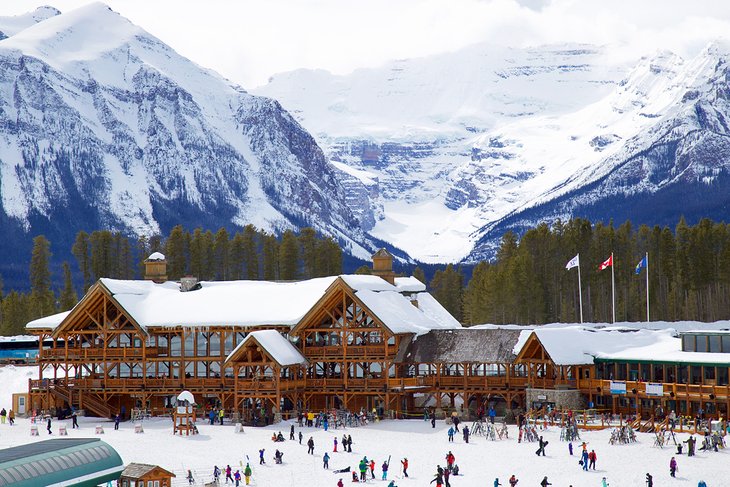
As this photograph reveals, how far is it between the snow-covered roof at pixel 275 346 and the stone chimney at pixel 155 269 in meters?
18.4

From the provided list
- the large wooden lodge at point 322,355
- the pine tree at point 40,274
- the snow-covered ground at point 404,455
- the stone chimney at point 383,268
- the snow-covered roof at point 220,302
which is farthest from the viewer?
the pine tree at point 40,274

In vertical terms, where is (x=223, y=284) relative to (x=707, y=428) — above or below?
above

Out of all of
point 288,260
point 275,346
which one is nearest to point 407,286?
point 275,346

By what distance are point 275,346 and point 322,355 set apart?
15.8 feet

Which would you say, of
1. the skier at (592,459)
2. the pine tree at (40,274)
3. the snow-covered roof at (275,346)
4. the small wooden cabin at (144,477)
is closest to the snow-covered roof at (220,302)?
the snow-covered roof at (275,346)

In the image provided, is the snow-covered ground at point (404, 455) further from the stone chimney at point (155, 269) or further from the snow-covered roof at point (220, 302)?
the stone chimney at point (155, 269)

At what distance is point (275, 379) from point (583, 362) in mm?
21011

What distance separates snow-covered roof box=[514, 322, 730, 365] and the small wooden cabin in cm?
3248

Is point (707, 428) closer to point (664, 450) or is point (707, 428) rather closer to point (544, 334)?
point (664, 450)

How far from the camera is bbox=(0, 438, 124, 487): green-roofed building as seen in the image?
60.2 metres

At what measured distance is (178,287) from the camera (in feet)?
352

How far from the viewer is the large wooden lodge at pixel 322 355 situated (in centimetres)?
8962

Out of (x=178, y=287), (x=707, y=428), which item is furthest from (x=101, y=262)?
(x=707, y=428)

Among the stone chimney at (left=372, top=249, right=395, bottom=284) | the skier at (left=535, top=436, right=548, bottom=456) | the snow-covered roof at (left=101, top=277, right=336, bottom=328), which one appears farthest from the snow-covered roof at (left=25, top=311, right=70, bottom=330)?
the skier at (left=535, top=436, right=548, bottom=456)
